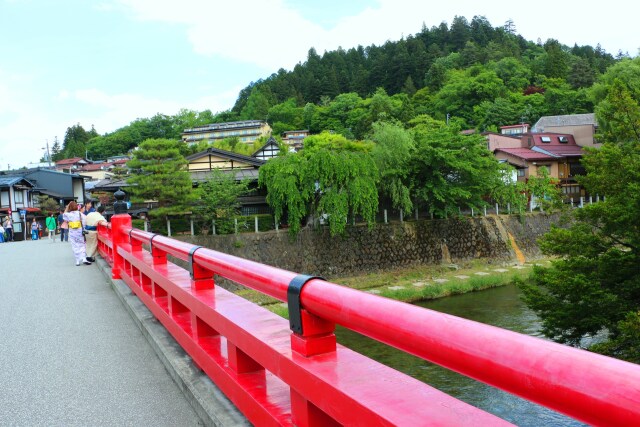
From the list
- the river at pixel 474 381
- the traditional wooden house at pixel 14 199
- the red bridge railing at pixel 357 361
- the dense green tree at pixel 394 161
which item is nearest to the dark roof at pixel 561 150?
the dense green tree at pixel 394 161

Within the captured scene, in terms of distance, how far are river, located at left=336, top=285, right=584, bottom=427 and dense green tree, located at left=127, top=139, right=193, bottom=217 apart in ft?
30.8

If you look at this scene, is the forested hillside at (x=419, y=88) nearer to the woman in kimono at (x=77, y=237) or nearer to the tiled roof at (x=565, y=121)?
the tiled roof at (x=565, y=121)

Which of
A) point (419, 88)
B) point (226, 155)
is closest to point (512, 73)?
point (419, 88)

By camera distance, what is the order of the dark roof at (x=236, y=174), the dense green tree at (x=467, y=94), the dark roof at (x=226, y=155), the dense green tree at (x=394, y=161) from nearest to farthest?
the dense green tree at (x=394, y=161), the dark roof at (x=236, y=174), the dark roof at (x=226, y=155), the dense green tree at (x=467, y=94)

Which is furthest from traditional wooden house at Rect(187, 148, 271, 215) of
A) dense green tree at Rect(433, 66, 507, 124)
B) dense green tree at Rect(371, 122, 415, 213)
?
dense green tree at Rect(433, 66, 507, 124)

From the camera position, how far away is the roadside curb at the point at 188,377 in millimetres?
2574

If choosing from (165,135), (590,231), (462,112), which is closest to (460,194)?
(590,231)

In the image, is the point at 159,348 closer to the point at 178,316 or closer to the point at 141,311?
the point at 178,316

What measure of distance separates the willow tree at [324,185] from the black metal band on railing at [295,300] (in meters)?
19.8

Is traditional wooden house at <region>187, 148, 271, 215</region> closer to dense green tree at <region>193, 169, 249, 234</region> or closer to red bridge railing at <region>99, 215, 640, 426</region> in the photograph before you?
dense green tree at <region>193, 169, 249, 234</region>

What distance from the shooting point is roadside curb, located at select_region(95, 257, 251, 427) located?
101 inches

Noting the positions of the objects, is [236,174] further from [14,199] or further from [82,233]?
[14,199]

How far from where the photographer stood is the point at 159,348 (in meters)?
4.03

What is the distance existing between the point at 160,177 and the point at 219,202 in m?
2.68
